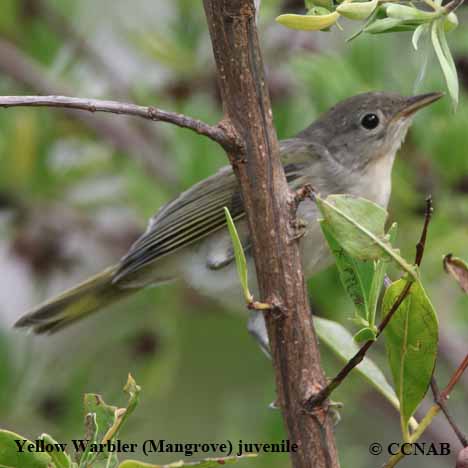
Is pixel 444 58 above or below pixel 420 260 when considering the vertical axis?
above

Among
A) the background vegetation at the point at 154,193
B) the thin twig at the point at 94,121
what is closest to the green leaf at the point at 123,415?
the background vegetation at the point at 154,193

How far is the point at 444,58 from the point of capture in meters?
1.41

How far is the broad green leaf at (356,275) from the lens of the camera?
151 centimetres

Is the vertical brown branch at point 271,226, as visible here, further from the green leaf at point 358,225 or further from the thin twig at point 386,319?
the green leaf at point 358,225

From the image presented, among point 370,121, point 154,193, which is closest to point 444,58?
point 370,121

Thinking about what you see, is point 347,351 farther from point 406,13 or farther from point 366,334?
point 406,13

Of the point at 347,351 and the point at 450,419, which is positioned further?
the point at 347,351

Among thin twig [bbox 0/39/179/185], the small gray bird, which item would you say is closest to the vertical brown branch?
the small gray bird

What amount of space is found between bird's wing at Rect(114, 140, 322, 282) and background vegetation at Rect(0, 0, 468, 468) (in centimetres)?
24

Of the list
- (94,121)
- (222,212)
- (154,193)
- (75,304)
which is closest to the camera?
(222,212)

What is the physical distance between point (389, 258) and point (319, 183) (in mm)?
1779

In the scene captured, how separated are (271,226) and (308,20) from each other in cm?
34

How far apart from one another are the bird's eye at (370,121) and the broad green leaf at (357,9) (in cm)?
190

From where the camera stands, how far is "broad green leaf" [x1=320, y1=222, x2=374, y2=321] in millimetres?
1510
